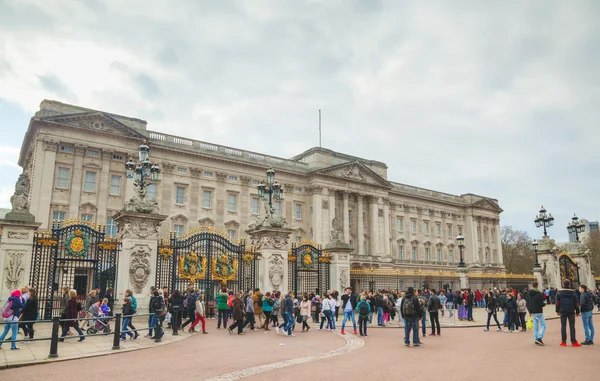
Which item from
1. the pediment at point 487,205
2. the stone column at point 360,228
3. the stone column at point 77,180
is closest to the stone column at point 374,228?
the stone column at point 360,228

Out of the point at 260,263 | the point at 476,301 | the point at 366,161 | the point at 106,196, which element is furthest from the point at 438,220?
the point at 260,263

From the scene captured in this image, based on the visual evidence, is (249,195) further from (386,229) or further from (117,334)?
(117,334)

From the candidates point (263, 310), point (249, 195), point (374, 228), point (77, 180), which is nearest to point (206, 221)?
point (249, 195)

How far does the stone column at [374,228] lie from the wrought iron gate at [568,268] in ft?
96.9

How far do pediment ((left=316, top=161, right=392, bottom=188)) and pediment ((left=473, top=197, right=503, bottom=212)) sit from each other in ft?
79.6

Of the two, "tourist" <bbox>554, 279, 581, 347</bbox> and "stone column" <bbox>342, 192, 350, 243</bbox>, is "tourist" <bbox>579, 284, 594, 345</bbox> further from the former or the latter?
"stone column" <bbox>342, 192, 350, 243</bbox>

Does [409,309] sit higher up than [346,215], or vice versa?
[346,215]

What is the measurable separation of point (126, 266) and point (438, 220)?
6610 cm

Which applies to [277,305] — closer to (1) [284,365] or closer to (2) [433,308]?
(2) [433,308]

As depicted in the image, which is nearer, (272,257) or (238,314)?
(238,314)

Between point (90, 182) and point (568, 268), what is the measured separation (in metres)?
41.6

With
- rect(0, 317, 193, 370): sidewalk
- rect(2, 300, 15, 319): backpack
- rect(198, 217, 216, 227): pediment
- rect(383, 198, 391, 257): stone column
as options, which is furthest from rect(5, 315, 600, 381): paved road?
rect(383, 198, 391, 257): stone column

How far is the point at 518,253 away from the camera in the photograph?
87500 mm

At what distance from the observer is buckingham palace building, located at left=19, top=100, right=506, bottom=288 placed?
3975 cm
